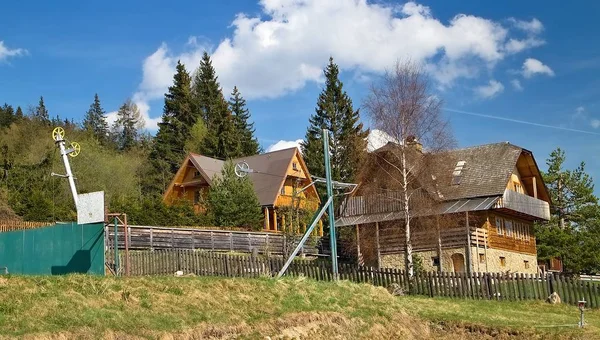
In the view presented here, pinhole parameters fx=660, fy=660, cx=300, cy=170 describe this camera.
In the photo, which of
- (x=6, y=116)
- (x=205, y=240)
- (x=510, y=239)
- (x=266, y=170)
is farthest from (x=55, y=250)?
(x=6, y=116)

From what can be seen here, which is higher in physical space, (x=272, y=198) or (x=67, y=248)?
(x=272, y=198)

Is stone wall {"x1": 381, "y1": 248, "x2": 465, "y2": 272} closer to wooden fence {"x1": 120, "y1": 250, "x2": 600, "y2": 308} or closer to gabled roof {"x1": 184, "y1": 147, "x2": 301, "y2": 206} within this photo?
wooden fence {"x1": 120, "y1": 250, "x2": 600, "y2": 308}

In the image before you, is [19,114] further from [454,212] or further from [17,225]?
[454,212]

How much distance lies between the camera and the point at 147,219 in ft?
148

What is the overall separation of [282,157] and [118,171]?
16121mm

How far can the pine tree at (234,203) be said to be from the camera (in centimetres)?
4556

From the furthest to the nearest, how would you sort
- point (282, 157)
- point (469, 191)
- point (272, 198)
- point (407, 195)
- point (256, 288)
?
point (282, 157) → point (272, 198) → point (469, 191) → point (407, 195) → point (256, 288)

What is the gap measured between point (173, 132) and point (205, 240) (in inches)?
1597

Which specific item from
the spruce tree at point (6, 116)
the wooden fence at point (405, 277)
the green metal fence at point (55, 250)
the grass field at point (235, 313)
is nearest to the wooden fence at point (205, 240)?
the wooden fence at point (405, 277)

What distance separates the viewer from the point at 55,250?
2442cm

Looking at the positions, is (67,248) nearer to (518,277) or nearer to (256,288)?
(256,288)

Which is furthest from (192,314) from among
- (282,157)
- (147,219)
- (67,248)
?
(282,157)

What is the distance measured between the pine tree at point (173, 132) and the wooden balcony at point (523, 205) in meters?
39.9

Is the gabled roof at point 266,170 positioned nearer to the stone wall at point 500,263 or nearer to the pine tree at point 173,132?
the pine tree at point 173,132
